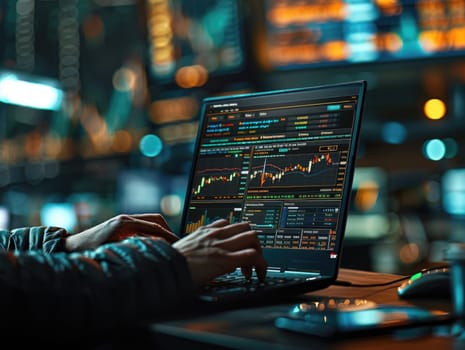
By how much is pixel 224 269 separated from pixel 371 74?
2.18 meters

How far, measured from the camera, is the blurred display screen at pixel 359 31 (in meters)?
2.86

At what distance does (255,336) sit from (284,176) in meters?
0.53

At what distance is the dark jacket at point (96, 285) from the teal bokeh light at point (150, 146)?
4272 mm

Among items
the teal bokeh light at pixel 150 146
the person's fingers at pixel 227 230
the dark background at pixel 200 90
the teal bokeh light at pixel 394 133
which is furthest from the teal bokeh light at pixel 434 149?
the person's fingers at pixel 227 230

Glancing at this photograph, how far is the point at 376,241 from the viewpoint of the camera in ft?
19.7

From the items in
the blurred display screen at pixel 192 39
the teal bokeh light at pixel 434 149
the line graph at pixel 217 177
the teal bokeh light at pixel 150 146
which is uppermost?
the blurred display screen at pixel 192 39

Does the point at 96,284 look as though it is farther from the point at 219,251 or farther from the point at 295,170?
the point at 295,170

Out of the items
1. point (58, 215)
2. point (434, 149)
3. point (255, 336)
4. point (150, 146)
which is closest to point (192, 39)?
point (150, 146)

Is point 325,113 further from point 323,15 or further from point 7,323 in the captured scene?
point 323,15

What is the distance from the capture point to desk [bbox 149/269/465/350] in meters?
0.81

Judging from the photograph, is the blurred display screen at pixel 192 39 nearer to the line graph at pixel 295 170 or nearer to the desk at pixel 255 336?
the line graph at pixel 295 170

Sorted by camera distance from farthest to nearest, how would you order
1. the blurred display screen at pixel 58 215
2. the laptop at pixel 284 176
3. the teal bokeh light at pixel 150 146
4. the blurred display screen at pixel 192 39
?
the blurred display screen at pixel 58 215 < the teal bokeh light at pixel 150 146 < the blurred display screen at pixel 192 39 < the laptop at pixel 284 176

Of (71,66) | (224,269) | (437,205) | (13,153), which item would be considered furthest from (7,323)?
(13,153)

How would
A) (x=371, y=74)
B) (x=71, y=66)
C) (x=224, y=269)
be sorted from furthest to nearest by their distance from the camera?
(x=71, y=66)
(x=371, y=74)
(x=224, y=269)
